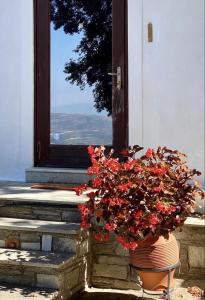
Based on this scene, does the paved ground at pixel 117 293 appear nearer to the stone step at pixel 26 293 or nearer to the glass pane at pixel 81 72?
the stone step at pixel 26 293

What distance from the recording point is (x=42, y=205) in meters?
4.36

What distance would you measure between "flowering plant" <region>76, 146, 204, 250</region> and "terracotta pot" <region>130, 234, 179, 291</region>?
0.09 m

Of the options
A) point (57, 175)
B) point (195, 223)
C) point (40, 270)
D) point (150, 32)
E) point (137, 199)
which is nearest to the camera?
point (137, 199)

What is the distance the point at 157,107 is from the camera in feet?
16.1

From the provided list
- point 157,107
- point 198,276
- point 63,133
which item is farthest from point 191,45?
point 198,276

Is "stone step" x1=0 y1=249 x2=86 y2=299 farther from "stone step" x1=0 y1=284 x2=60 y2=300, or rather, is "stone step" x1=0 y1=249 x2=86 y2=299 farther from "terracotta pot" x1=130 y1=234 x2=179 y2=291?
"terracotta pot" x1=130 y1=234 x2=179 y2=291

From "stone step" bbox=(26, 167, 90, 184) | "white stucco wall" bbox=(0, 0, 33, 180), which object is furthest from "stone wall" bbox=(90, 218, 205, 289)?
"white stucco wall" bbox=(0, 0, 33, 180)

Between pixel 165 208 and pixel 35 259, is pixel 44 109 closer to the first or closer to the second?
pixel 35 259

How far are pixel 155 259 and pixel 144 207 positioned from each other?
396 millimetres

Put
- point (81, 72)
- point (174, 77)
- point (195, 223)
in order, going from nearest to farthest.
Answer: point (195, 223)
point (174, 77)
point (81, 72)

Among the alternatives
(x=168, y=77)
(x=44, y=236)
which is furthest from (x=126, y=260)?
(x=168, y=77)

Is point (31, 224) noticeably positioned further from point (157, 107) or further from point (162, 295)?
point (157, 107)

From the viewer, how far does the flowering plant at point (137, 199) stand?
3508 mm

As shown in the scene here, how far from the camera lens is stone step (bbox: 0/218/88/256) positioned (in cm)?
391
